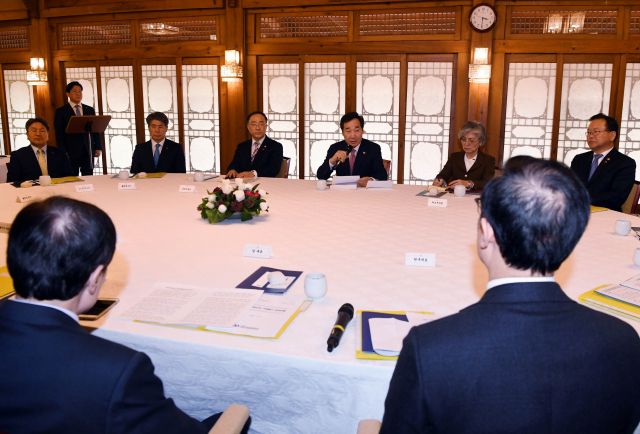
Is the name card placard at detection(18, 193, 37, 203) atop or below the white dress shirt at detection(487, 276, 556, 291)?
below

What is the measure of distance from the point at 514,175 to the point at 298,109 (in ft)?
20.0

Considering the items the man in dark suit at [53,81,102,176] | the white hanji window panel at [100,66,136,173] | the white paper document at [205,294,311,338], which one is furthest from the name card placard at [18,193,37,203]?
the white hanji window panel at [100,66,136,173]

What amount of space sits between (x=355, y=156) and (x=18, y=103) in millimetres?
6455

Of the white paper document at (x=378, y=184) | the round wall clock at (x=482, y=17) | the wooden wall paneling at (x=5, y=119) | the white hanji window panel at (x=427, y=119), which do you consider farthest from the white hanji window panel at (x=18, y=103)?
the round wall clock at (x=482, y=17)

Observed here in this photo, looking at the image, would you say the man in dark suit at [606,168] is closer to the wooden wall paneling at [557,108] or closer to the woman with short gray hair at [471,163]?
the woman with short gray hair at [471,163]

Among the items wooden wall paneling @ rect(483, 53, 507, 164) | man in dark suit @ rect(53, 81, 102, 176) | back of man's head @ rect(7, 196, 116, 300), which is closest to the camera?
back of man's head @ rect(7, 196, 116, 300)

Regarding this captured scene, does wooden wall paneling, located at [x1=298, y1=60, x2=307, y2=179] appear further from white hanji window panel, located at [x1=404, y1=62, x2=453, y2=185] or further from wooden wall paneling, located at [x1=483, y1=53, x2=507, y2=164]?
wooden wall paneling, located at [x1=483, y1=53, x2=507, y2=164]

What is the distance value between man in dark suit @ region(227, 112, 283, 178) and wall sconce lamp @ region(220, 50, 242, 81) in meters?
1.97

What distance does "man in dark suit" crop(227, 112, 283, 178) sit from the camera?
476 centimetres

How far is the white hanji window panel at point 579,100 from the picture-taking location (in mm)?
5891

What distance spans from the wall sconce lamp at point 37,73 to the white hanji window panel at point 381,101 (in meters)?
4.79

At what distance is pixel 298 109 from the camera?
22.2 feet

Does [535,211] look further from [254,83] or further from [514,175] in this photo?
[254,83]

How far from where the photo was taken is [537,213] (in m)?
0.86
